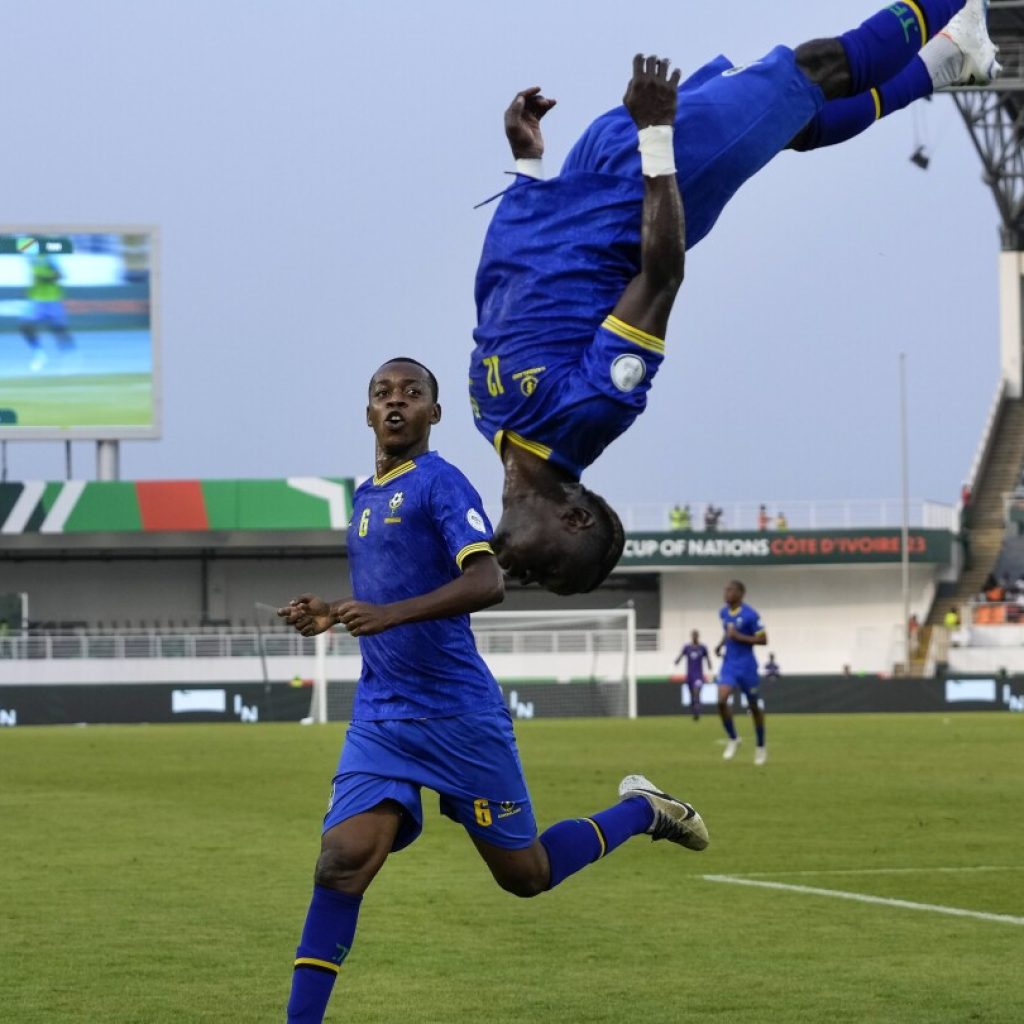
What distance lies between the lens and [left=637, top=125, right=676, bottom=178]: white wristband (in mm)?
6027

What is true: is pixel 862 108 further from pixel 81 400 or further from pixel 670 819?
pixel 81 400

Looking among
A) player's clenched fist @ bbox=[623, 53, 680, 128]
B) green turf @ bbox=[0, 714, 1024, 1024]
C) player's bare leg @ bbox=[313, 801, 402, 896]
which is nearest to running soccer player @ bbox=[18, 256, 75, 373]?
green turf @ bbox=[0, 714, 1024, 1024]

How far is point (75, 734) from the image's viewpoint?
119ft

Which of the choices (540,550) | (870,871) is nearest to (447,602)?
(540,550)

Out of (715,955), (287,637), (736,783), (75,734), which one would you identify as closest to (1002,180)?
(287,637)

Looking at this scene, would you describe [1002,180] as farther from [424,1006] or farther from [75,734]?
[424,1006]

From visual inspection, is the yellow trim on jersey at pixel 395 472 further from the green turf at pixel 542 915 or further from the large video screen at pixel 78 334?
the large video screen at pixel 78 334

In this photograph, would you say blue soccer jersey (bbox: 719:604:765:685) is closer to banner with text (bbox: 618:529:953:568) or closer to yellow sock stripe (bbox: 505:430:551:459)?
yellow sock stripe (bbox: 505:430:551:459)

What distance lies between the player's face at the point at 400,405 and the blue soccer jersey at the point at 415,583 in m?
→ 0.13

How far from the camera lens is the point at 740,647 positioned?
24.9 metres

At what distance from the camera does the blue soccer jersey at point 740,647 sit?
24031 mm

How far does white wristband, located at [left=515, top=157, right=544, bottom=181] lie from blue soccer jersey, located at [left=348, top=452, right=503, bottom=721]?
1254 millimetres

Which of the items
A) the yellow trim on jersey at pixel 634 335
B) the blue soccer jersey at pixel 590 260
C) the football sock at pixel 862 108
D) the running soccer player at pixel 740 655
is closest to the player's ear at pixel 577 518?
the blue soccer jersey at pixel 590 260

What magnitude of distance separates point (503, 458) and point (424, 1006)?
3015 mm
